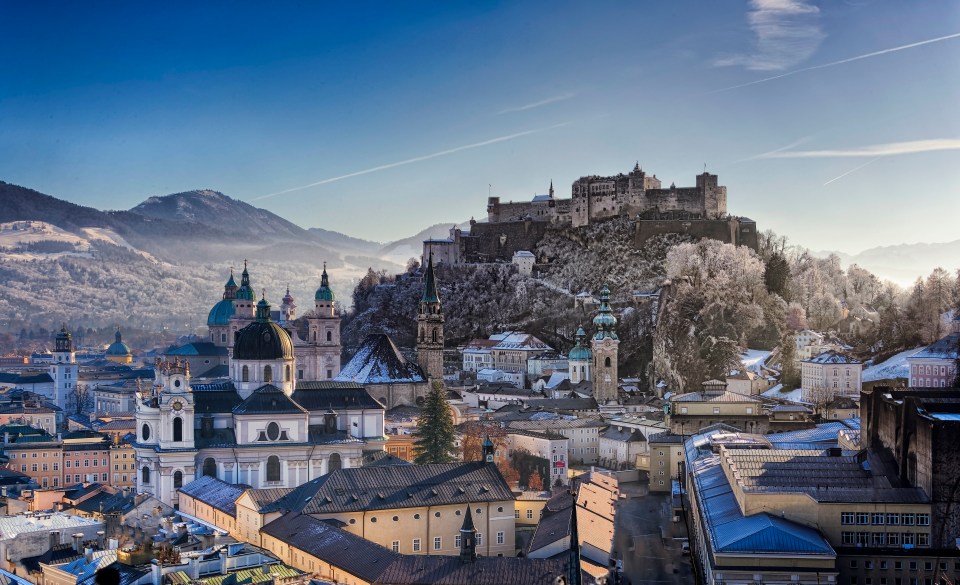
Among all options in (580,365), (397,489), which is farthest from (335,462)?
(580,365)

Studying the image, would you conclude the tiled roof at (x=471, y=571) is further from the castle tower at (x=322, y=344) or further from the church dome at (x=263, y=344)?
the castle tower at (x=322, y=344)

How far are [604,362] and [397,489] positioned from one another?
180ft

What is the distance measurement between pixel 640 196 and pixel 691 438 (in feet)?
221

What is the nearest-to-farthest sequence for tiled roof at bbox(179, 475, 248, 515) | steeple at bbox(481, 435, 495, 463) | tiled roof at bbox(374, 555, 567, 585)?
1. tiled roof at bbox(374, 555, 567, 585)
2. tiled roof at bbox(179, 475, 248, 515)
3. steeple at bbox(481, 435, 495, 463)

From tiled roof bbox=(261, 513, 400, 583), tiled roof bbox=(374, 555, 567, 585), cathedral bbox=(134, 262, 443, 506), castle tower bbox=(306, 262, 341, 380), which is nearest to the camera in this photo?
tiled roof bbox=(374, 555, 567, 585)

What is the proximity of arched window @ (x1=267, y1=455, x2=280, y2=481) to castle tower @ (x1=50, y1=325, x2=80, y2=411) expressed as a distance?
3131 inches

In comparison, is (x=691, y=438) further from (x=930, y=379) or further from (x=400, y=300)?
(x=400, y=300)

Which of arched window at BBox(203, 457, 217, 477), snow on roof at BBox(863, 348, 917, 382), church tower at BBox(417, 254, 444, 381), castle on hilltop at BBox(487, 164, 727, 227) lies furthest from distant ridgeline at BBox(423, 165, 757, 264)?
arched window at BBox(203, 457, 217, 477)

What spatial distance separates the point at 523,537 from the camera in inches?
2100

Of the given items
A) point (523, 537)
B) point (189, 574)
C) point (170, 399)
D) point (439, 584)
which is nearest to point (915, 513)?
point (439, 584)

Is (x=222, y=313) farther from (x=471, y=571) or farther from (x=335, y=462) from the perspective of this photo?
(x=471, y=571)

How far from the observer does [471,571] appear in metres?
38.5

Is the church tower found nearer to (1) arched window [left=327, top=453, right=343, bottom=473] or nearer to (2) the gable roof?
(2) the gable roof

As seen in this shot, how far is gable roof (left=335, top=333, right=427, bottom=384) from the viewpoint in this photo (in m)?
86.7
